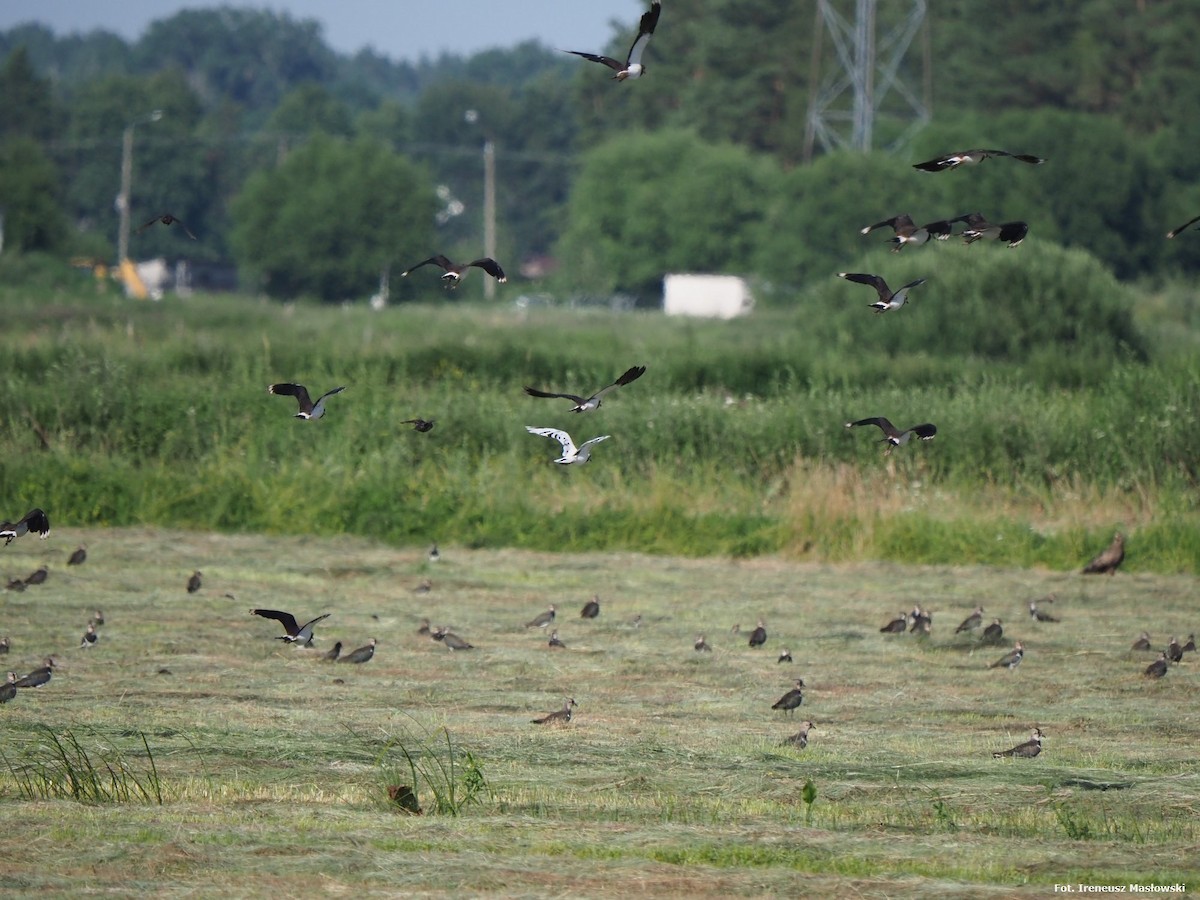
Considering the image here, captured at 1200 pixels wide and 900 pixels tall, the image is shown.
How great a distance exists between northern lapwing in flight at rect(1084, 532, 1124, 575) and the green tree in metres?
64.4

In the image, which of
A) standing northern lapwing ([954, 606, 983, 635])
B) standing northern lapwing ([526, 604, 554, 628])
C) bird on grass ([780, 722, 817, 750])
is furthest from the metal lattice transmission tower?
bird on grass ([780, 722, 817, 750])

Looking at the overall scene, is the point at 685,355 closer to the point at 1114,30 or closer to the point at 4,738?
the point at 4,738

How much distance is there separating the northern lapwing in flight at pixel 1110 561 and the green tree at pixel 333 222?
64.4 m

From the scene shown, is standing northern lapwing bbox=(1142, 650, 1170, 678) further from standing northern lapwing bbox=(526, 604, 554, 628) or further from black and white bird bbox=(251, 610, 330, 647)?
black and white bird bbox=(251, 610, 330, 647)

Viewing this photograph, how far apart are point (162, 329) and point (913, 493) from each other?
67.6ft

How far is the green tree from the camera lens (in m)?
82.2

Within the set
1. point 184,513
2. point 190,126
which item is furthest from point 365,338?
point 190,126

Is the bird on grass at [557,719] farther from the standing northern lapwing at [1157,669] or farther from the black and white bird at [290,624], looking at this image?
the standing northern lapwing at [1157,669]

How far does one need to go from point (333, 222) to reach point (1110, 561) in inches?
2605

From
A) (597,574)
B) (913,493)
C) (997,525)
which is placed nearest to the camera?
(597,574)

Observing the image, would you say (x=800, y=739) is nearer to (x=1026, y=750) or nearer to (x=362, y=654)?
(x=1026, y=750)

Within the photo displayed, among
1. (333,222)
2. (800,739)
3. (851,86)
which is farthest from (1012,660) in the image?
(851,86)

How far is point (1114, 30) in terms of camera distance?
80.5 meters

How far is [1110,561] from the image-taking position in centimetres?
1892
